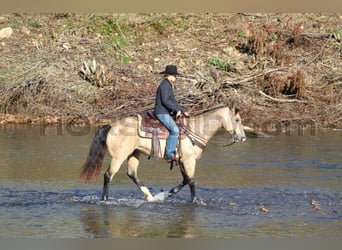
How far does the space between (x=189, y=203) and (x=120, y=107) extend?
8292 mm

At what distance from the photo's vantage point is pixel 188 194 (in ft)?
40.6

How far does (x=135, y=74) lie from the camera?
21203 mm

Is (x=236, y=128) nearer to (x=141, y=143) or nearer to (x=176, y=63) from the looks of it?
(x=141, y=143)

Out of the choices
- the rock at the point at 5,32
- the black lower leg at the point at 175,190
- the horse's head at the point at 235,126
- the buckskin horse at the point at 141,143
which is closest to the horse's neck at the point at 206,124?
the buckskin horse at the point at 141,143

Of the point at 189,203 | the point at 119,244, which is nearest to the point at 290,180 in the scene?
the point at 189,203

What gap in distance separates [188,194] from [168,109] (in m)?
1.59

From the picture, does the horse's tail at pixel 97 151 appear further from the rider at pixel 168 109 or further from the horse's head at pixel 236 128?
the horse's head at pixel 236 128

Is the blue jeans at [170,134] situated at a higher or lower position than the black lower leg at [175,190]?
higher

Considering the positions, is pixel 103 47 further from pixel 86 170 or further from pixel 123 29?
pixel 86 170

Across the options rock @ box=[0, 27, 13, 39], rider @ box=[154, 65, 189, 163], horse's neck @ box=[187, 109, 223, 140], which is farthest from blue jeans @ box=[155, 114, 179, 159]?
rock @ box=[0, 27, 13, 39]

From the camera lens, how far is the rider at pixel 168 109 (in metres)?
11.5

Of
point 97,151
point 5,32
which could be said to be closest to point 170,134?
point 97,151

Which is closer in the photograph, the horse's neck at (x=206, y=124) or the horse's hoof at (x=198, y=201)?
the horse's hoof at (x=198, y=201)

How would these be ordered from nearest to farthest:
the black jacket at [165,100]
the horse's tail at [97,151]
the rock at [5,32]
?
the black jacket at [165,100], the horse's tail at [97,151], the rock at [5,32]
